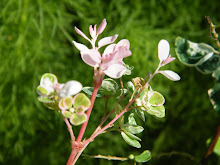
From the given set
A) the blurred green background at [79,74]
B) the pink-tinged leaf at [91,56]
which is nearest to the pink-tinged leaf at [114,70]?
the pink-tinged leaf at [91,56]

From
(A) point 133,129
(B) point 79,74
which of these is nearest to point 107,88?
(A) point 133,129

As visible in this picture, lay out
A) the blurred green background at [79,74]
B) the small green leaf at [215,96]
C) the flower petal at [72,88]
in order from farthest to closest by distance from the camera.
Answer: the blurred green background at [79,74]
the small green leaf at [215,96]
the flower petal at [72,88]

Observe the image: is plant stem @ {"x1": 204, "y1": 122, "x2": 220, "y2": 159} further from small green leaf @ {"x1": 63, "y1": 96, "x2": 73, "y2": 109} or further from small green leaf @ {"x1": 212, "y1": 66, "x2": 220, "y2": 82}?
small green leaf @ {"x1": 63, "y1": 96, "x2": 73, "y2": 109}

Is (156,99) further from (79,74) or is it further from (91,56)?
(79,74)

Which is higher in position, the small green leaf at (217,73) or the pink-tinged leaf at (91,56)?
the pink-tinged leaf at (91,56)

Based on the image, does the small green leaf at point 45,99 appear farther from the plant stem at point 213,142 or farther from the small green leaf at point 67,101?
the plant stem at point 213,142

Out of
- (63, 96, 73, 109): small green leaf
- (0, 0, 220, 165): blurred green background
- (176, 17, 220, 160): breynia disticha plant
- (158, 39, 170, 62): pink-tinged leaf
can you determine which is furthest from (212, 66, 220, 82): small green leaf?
(0, 0, 220, 165): blurred green background

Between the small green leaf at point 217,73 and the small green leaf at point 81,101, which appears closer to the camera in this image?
the small green leaf at point 81,101
